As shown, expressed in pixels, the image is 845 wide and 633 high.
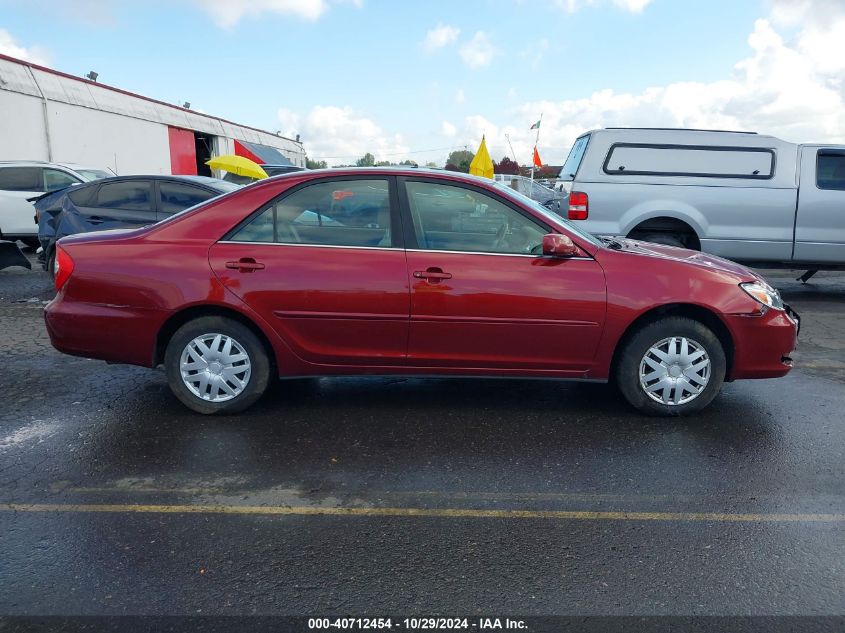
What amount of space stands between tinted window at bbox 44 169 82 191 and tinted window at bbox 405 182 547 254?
417 inches

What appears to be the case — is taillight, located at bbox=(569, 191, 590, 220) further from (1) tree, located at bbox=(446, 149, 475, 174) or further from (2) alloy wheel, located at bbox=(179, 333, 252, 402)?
(1) tree, located at bbox=(446, 149, 475, 174)

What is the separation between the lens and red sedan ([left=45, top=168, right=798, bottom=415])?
4.13 m

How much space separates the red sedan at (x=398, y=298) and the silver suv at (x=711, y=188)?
3.95 metres

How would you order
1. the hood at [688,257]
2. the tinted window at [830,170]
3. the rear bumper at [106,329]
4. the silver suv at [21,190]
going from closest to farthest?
the rear bumper at [106,329] → the hood at [688,257] → the tinted window at [830,170] → the silver suv at [21,190]

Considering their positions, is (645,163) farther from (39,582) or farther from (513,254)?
(39,582)

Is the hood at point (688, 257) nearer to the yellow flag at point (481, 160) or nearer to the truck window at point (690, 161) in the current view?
the truck window at point (690, 161)

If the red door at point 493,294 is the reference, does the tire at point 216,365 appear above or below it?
below

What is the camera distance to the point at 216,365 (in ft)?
14.0

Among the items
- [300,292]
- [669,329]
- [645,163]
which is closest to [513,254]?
[669,329]

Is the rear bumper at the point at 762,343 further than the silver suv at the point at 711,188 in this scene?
No

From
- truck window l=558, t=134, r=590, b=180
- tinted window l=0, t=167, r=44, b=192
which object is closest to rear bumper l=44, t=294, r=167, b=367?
truck window l=558, t=134, r=590, b=180

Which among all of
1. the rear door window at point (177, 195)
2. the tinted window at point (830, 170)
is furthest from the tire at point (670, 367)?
the rear door window at point (177, 195)

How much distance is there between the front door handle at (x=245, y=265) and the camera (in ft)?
13.6

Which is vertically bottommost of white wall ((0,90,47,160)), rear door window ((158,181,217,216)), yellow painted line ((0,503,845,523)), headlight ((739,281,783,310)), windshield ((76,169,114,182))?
yellow painted line ((0,503,845,523))
